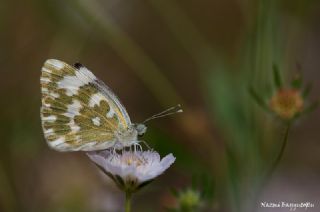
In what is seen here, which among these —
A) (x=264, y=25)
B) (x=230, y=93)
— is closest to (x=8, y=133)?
(x=230, y=93)

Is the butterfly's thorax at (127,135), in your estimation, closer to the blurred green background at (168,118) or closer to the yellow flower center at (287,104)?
the blurred green background at (168,118)

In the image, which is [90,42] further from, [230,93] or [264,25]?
[264,25]

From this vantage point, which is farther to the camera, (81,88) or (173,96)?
(173,96)

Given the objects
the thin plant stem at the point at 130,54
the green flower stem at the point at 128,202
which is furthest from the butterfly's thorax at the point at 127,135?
the thin plant stem at the point at 130,54

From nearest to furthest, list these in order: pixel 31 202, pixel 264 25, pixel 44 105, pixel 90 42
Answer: pixel 44 105
pixel 264 25
pixel 31 202
pixel 90 42

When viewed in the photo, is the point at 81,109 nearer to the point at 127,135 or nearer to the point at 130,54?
the point at 127,135

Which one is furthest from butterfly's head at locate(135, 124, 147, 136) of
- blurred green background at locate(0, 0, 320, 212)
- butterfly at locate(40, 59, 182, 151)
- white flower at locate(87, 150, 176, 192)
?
blurred green background at locate(0, 0, 320, 212)

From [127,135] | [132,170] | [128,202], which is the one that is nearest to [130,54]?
[127,135]
